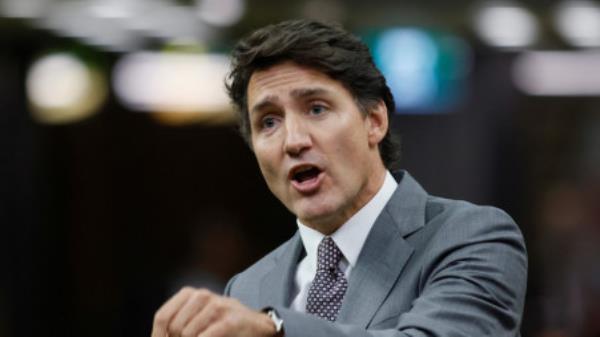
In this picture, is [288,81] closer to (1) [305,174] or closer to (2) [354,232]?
(1) [305,174]

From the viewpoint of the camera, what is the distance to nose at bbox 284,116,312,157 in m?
2.94

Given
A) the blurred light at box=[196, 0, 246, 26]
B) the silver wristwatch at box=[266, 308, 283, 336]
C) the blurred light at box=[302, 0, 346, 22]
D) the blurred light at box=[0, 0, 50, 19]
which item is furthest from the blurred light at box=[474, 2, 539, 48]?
the silver wristwatch at box=[266, 308, 283, 336]

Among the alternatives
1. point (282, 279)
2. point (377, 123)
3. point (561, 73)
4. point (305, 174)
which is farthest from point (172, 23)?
point (305, 174)

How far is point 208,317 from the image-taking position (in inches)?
93.9

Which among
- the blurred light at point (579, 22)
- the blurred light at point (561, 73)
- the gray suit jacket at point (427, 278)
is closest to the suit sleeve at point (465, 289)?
the gray suit jacket at point (427, 278)

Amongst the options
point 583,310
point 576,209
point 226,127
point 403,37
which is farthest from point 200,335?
point 226,127

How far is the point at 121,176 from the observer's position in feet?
45.6

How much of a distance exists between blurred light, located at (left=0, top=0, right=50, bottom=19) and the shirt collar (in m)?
7.65

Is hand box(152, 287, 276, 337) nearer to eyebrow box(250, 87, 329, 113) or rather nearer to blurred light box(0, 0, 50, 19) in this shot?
eyebrow box(250, 87, 329, 113)

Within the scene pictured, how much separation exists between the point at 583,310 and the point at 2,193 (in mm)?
7001

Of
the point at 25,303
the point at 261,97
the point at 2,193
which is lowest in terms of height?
the point at 25,303

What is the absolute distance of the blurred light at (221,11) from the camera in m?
10.7

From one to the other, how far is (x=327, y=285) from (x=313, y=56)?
474 millimetres

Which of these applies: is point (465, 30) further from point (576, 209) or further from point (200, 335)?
point (200, 335)
